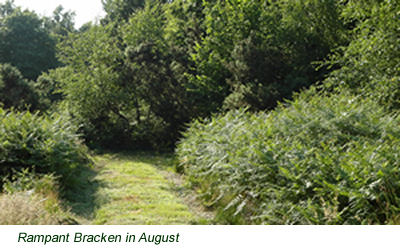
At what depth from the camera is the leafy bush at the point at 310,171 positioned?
4.37 meters

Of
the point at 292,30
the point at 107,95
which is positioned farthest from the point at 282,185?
the point at 107,95

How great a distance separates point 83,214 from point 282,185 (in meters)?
3.46

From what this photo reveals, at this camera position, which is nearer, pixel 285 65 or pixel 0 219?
pixel 0 219

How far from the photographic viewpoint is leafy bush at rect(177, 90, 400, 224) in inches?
172

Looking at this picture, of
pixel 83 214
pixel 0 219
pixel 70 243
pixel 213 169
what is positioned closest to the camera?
pixel 70 243

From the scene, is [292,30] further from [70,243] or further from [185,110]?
[70,243]

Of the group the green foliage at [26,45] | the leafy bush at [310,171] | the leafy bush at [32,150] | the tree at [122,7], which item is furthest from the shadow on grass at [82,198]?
the green foliage at [26,45]

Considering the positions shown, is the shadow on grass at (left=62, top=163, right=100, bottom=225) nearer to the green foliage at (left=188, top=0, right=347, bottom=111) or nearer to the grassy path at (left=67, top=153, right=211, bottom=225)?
the grassy path at (left=67, top=153, right=211, bottom=225)

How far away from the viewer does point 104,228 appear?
3.45 meters

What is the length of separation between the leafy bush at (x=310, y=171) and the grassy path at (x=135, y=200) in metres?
0.55

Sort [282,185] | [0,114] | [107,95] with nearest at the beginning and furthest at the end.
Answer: [282,185] < [0,114] < [107,95]

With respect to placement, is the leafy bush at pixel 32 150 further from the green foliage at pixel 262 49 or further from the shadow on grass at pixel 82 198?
A: the green foliage at pixel 262 49

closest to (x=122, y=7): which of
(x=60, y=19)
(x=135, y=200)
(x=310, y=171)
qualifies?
(x=135, y=200)
